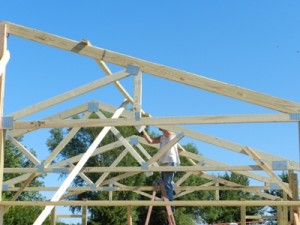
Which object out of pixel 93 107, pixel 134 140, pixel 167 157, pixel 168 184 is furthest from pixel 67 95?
pixel 134 140

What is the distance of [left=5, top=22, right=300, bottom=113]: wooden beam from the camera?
6.34 meters

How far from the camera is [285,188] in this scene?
9328mm

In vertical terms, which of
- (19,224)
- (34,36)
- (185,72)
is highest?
(34,36)

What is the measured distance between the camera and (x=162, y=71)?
260 inches

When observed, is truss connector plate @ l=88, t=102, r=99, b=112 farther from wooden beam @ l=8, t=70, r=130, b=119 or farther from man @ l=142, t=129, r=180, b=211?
wooden beam @ l=8, t=70, r=130, b=119

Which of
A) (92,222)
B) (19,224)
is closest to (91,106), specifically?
(19,224)

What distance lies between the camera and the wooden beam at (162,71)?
634cm

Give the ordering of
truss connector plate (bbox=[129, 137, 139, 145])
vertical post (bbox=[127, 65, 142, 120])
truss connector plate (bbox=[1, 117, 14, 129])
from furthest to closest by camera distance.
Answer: truss connector plate (bbox=[129, 137, 139, 145])
truss connector plate (bbox=[1, 117, 14, 129])
vertical post (bbox=[127, 65, 142, 120])

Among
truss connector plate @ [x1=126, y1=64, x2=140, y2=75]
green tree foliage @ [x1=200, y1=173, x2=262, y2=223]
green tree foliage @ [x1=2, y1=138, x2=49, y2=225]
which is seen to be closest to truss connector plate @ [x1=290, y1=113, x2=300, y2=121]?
truss connector plate @ [x1=126, y1=64, x2=140, y2=75]

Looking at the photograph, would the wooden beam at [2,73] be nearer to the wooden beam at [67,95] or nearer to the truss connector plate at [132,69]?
the wooden beam at [67,95]

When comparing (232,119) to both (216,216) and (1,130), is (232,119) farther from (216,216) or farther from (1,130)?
(216,216)

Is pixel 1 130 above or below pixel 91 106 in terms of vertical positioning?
below

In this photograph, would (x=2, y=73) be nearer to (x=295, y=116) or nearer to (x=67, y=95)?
(x=67, y=95)

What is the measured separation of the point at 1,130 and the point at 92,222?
16706 mm
